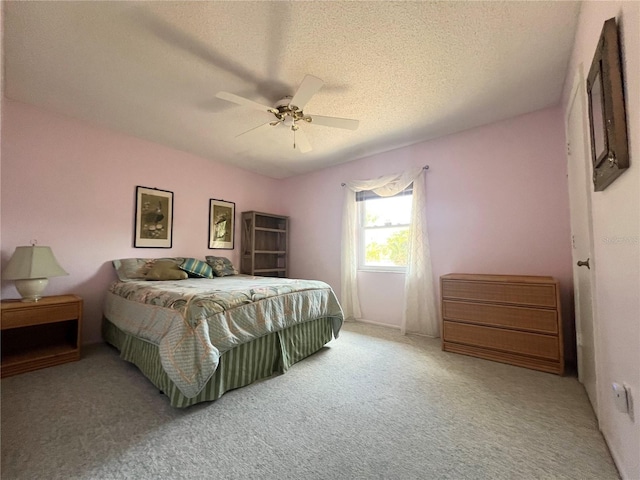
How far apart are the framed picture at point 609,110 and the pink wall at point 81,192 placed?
13.2 feet

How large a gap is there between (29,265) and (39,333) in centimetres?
82

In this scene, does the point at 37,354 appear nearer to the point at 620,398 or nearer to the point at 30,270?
the point at 30,270

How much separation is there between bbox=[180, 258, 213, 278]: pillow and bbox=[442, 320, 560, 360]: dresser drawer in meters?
2.90

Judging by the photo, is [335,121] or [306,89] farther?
[335,121]

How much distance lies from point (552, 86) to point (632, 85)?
69.9 inches

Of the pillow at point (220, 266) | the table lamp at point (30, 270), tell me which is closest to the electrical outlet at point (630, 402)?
the pillow at point (220, 266)

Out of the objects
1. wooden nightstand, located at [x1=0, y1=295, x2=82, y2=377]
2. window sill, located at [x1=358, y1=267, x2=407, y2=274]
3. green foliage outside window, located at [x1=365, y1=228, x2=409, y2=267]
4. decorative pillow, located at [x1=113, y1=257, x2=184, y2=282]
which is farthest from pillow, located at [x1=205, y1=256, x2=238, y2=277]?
green foliage outside window, located at [x1=365, y1=228, x2=409, y2=267]

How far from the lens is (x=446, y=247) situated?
10.1ft

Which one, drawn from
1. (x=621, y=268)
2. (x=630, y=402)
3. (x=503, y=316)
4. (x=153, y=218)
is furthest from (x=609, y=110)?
(x=153, y=218)

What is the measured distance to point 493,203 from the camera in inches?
110

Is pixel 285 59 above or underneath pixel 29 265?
above

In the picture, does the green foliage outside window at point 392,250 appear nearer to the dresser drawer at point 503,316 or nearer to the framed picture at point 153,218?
the dresser drawer at point 503,316

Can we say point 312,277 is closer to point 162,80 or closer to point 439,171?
point 439,171

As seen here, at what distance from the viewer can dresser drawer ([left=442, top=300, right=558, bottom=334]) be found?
210cm
